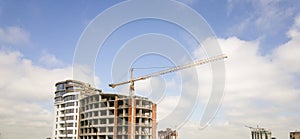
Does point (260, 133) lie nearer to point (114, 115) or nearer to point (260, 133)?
point (260, 133)

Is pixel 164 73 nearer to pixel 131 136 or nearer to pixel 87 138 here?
pixel 131 136

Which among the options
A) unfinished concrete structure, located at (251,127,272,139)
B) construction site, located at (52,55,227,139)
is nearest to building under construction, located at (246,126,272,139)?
unfinished concrete structure, located at (251,127,272,139)

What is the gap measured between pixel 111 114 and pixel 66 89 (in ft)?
99.1

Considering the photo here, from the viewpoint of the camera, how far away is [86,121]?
72500mm

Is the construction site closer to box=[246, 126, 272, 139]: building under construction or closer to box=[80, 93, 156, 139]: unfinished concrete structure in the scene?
box=[80, 93, 156, 139]: unfinished concrete structure

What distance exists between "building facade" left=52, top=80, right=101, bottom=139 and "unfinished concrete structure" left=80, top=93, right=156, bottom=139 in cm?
601

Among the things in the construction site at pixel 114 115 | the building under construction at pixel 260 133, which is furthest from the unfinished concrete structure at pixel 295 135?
the construction site at pixel 114 115

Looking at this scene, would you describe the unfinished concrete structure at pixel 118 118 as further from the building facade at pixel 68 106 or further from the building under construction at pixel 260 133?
the building under construction at pixel 260 133

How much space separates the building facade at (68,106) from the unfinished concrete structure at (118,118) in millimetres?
6010

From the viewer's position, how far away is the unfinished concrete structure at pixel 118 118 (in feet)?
214

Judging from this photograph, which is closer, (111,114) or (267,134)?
(111,114)

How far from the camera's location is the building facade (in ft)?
252

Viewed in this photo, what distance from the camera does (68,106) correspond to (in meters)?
81.6

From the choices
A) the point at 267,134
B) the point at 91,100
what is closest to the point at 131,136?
the point at 91,100
